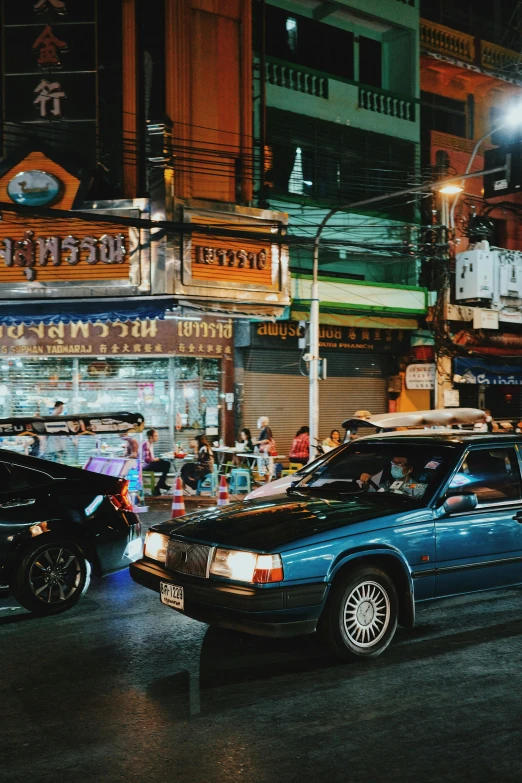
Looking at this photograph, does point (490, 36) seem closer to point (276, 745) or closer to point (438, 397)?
point (438, 397)

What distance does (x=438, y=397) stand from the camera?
76.7 feet

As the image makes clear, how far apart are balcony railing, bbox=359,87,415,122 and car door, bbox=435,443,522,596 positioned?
57.7 feet

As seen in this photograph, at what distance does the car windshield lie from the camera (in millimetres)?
6449

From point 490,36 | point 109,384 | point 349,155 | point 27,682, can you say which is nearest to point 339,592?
point 27,682

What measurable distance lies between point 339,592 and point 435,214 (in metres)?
19.2

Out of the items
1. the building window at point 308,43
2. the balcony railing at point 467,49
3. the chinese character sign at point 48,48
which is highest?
the balcony railing at point 467,49

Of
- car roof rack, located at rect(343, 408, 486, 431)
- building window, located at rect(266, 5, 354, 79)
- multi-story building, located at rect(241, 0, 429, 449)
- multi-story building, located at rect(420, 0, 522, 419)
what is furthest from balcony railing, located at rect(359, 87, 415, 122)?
car roof rack, located at rect(343, 408, 486, 431)

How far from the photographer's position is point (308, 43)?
21.9 metres

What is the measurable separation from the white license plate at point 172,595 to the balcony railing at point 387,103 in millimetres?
19100

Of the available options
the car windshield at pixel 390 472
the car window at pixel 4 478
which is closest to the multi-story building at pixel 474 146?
the car windshield at pixel 390 472

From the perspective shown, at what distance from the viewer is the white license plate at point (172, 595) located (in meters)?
5.72

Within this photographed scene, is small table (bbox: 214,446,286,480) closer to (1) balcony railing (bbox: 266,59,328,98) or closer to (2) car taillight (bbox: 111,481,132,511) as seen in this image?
(2) car taillight (bbox: 111,481,132,511)

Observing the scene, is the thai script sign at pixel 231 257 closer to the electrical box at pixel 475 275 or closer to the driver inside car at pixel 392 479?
the electrical box at pixel 475 275

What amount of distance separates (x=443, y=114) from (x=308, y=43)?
5501mm
